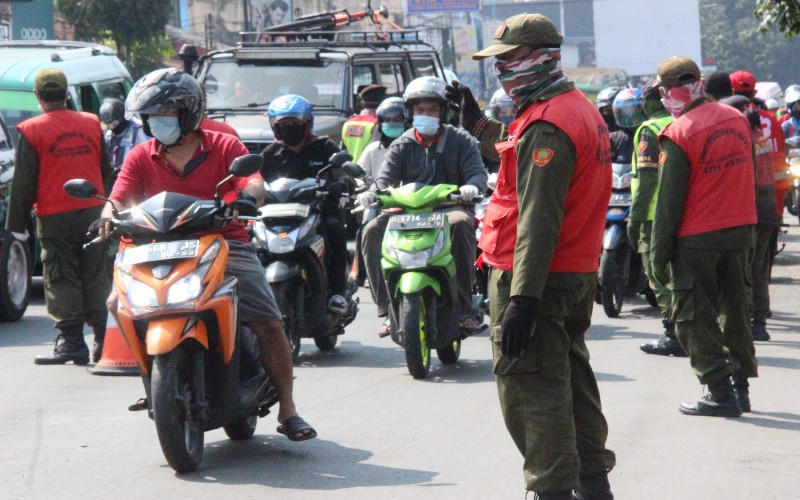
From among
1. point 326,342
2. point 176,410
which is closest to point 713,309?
point 176,410

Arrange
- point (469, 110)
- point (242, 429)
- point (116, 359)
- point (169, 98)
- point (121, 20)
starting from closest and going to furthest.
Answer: point (469, 110)
point (169, 98)
point (242, 429)
point (116, 359)
point (121, 20)

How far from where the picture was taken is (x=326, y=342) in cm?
1020

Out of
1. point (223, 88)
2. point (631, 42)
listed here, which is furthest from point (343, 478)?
point (631, 42)

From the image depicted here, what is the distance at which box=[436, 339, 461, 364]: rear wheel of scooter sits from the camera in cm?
943

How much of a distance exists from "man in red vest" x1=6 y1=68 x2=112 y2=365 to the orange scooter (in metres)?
3.40

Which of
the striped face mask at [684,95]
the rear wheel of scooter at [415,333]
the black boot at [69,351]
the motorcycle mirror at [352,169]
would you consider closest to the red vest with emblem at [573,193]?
the striped face mask at [684,95]

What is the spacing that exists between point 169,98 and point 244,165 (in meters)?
0.60

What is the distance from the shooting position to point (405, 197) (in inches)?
→ 355

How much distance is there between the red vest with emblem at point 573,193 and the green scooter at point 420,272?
3660 millimetres

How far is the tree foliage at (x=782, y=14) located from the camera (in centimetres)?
1384

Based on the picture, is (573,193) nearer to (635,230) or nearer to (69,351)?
(635,230)

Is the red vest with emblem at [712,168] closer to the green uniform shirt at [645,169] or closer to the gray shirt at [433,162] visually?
the green uniform shirt at [645,169]

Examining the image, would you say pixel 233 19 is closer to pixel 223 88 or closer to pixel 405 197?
pixel 223 88

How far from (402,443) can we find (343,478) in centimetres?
74
